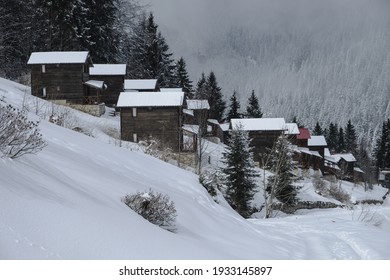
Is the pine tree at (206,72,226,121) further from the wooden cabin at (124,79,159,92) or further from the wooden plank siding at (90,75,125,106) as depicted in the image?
the wooden plank siding at (90,75,125,106)

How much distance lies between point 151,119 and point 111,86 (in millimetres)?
12340

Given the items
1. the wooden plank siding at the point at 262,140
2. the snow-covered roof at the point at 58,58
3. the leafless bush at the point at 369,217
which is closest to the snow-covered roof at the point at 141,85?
the snow-covered roof at the point at 58,58

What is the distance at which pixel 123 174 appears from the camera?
30.8ft

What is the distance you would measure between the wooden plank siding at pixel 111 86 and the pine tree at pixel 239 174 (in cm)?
1997

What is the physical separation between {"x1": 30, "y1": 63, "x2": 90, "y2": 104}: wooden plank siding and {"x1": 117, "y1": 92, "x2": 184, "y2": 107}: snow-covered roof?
18.9 feet

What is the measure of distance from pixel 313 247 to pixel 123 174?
197 inches

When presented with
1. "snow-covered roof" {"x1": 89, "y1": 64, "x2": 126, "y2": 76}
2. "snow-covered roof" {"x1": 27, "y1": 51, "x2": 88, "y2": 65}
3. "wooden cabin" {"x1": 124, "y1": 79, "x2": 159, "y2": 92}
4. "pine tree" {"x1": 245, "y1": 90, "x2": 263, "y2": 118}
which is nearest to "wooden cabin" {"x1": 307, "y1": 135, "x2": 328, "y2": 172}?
"pine tree" {"x1": 245, "y1": 90, "x2": 263, "y2": 118}

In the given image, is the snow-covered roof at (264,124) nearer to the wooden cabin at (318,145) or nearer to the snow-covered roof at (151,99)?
the snow-covered roof at (151,99)

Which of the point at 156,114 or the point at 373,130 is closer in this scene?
the point at 156,114

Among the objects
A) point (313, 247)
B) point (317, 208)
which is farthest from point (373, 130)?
point (313, 247)

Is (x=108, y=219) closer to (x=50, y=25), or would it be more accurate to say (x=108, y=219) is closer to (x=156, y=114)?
(x=156, y=114)

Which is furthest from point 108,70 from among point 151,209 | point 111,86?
point 151,209

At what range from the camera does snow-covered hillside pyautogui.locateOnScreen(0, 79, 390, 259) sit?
371 centimetres

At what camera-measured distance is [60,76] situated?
39.1 meters
